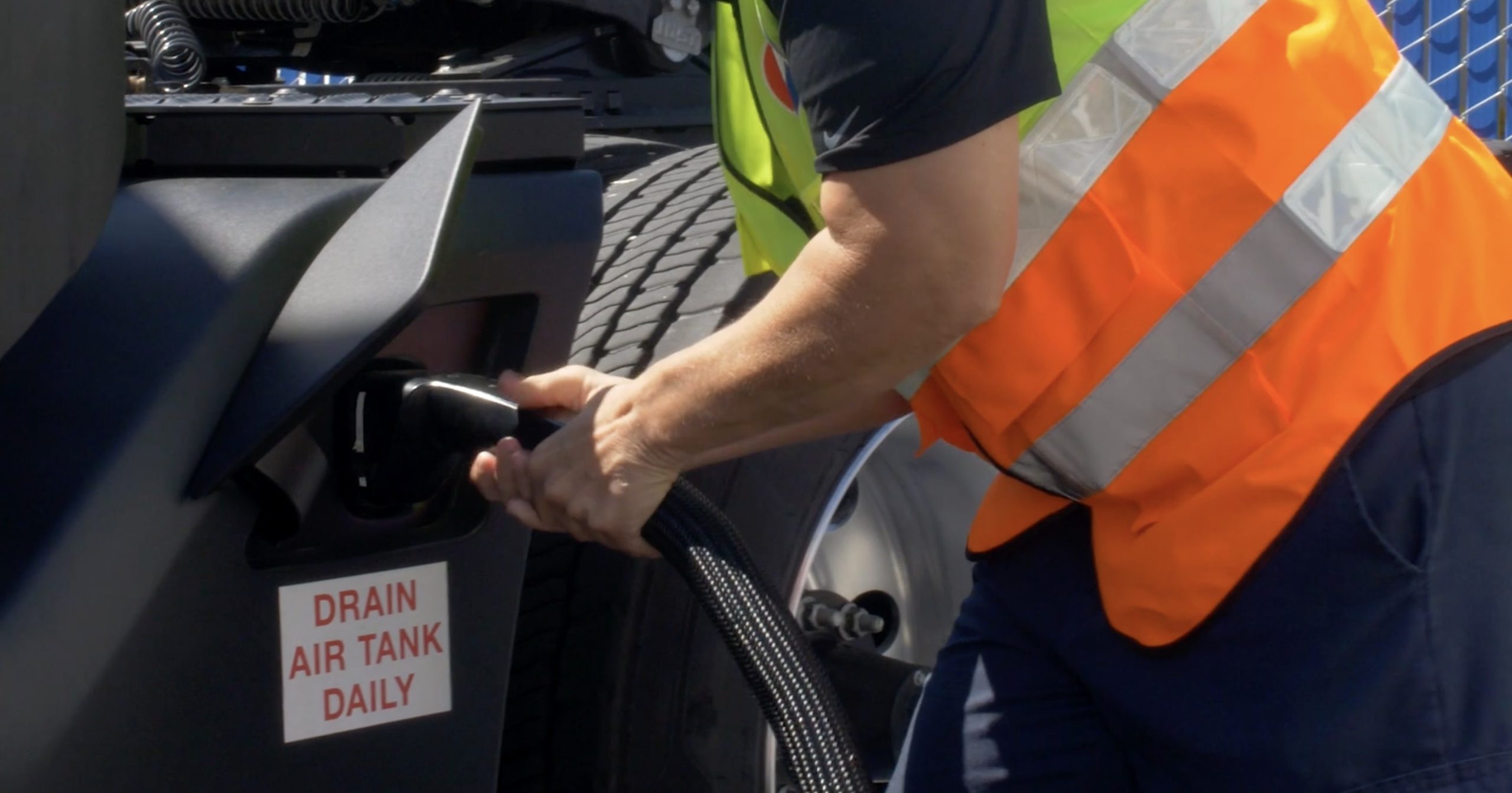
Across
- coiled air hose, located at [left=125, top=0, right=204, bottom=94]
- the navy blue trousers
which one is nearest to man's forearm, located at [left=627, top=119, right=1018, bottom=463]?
the navy blue trousers

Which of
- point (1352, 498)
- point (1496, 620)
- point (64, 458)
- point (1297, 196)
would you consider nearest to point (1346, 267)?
point (1297, 196)

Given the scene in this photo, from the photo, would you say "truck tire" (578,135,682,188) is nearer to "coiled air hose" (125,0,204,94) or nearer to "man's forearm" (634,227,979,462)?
"coiled air hose" (125,0,204,94)

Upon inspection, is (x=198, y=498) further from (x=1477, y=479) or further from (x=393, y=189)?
(x=1477, y=479)

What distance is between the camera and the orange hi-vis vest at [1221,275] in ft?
4.54

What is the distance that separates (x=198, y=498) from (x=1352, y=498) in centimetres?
95

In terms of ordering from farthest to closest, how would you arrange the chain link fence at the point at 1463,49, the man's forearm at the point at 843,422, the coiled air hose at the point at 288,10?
the chain link fence at the point at 1463,49 < the coiled air hose at the point at 288,10 < the man's forearm at the point at 843,422

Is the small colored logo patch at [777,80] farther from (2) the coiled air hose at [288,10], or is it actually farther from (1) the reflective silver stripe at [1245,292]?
(2) the coiled air hose at [288,10]

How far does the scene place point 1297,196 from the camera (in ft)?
4.57

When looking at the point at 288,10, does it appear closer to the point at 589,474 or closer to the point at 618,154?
the point at 618,154

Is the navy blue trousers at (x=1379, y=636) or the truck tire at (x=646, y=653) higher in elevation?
the navy blue trousers at (x=1379, y=636)

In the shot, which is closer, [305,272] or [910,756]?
[305,272]

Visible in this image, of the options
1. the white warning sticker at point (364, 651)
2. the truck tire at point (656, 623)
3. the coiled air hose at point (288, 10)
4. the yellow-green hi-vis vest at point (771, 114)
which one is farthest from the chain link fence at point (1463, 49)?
the white warning sticker at point (364, 651)

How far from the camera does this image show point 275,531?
1438 mm

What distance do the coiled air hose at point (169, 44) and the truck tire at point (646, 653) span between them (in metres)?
0.87
